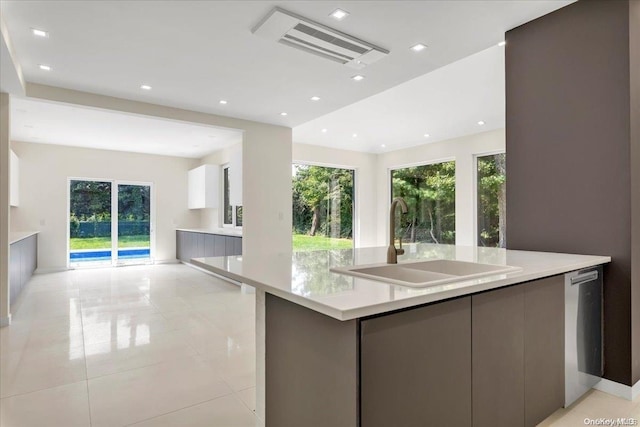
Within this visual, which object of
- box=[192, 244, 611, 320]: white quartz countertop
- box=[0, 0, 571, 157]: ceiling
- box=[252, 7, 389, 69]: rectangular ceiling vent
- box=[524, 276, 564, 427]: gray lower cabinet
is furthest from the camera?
box=[252, 7, 389, 69]: rectangular ceiling vent

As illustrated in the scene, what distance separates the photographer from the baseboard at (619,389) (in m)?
2.28

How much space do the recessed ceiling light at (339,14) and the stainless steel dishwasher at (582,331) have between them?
7.51 feet

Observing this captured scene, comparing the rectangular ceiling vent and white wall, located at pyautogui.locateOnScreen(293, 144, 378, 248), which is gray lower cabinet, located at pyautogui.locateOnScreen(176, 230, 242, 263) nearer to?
white wall, located at pyautogui.locateOnScreen(293, 144, 378, 248)

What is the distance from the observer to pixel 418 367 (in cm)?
129

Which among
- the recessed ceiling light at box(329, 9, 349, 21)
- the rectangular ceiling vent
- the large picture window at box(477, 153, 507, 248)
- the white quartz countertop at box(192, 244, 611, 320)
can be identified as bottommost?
the white quartz countertop at box(192, 244, 611, 320)

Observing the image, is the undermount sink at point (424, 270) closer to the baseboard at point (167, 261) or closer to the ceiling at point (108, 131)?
the ceiling at point (108, 131)

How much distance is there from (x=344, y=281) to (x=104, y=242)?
336 inches

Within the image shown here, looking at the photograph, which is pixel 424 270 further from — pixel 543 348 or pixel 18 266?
pixel 18 266

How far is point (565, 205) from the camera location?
2551 millimetres

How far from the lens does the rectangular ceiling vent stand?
2.71 meters

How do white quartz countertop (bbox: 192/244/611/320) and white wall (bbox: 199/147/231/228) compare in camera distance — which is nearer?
white quartz countertop (bbox: 192/244/611/320)

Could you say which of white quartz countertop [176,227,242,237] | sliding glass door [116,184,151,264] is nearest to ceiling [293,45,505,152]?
white quartz countertop [176,227,242,237]

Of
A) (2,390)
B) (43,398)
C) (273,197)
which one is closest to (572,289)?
(43,398)

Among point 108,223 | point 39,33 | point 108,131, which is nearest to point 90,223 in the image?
point 108,223
